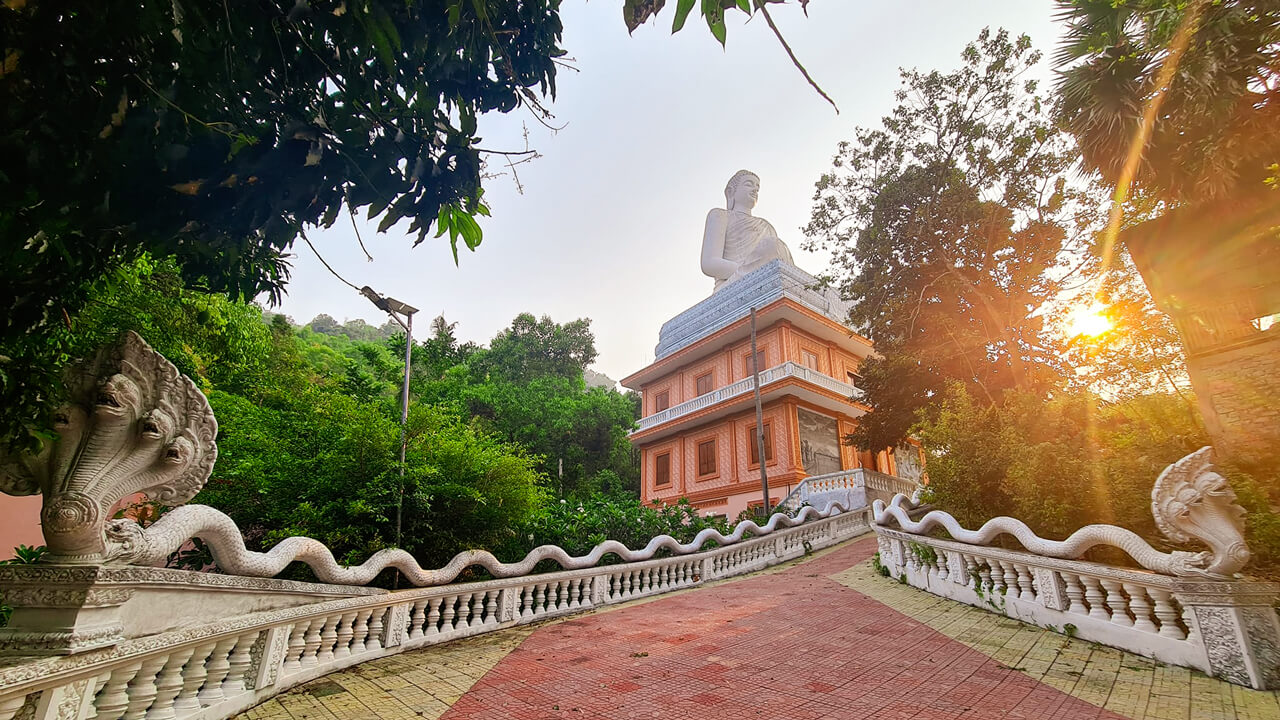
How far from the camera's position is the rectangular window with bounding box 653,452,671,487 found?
23.0 metres

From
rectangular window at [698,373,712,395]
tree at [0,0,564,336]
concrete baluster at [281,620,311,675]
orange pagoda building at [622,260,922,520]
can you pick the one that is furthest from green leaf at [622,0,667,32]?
rectangular window at [698,373,712,395]

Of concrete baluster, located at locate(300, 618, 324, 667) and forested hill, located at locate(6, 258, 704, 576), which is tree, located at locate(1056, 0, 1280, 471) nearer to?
forested hill, located at locate(6, 258, 704, 576)

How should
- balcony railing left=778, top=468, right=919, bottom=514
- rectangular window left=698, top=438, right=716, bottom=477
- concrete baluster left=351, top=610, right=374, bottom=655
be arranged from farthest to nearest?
1. rectangular window left=698, top=438, right=716, bottom=477
2. balcony railing left=778, top=468, right=919, bottom=514
3. concrete baluster left=351, top=610, right=374, bottom=655

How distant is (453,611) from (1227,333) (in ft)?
41.7

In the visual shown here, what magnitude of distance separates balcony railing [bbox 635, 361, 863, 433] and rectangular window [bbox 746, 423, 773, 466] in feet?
4.93

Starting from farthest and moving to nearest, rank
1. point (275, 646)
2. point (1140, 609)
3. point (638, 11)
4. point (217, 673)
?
point (1140, 609)
point (275, 646)
point (217, 673)
point (638, 11)

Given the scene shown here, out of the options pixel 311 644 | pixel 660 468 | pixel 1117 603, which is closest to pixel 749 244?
pixel 660 468

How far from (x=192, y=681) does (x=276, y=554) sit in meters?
0.99

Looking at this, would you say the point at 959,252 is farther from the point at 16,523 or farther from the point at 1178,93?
the point at 16,523

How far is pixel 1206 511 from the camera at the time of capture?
13.7 ft

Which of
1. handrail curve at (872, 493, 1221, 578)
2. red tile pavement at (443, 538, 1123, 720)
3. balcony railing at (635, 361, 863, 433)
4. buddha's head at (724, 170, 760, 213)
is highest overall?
buddha's head at (724, 170, 760, 213)

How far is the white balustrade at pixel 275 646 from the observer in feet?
7.67

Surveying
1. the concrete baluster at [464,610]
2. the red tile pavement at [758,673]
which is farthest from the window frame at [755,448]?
the concrete baluster at [464,610]

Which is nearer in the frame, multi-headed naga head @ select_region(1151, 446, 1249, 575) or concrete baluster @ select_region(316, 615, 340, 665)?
multi-headed naga head @ select_region(1151, 446, 1249, 575)
